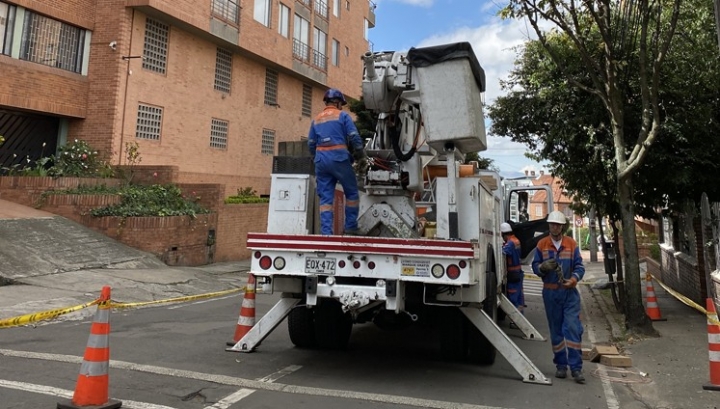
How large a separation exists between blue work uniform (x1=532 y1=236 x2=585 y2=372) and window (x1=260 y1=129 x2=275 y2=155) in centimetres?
1826

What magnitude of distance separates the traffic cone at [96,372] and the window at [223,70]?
679 inches

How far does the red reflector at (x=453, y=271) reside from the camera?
4836 mm

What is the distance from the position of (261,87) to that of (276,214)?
721 inches

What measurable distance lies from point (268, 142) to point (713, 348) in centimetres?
2002

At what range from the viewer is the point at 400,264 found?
495 cm

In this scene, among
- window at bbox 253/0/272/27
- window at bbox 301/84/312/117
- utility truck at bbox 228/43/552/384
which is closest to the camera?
utility truck at bbox 228/43/552/384

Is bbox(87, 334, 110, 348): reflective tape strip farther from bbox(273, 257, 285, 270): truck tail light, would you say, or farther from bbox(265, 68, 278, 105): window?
bbox(265, 68, 278, 105): window

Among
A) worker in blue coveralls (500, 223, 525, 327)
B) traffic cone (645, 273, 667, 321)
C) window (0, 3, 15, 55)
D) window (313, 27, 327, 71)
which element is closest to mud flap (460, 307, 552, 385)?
worker in blue coveralls (500, 223, 525, 327)

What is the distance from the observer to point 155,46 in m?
17.4

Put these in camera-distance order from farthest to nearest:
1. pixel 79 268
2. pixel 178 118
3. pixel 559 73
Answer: pixel 178 118 → pixel 79 268 → pixel 559 73

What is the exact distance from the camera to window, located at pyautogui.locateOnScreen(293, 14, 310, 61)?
25.0 meters

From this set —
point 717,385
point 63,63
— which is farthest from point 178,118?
point 717,385

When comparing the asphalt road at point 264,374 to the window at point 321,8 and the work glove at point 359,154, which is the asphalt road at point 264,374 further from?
the window at point 321,8

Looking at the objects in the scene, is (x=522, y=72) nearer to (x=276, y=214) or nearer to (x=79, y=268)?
(x=276, y=214)
